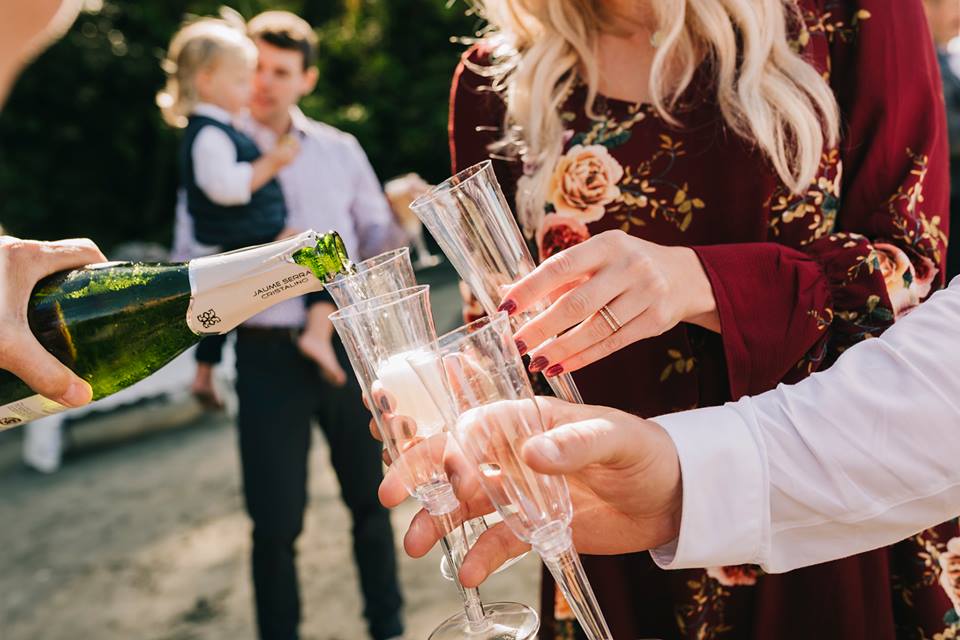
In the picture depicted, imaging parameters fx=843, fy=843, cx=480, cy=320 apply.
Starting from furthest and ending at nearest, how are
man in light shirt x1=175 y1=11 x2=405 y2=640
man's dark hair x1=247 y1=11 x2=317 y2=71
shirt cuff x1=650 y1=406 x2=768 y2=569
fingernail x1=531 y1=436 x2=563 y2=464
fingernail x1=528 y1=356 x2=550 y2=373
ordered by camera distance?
man's dark hair x1=247 y1=11 x2=317 y2=71, man in light shirt x1=175 y1=11 x2=405 y2=640, fingernail x1=528 y1=356 x2=550 y2=373, shirt cuff x1=650 y1=406 x2=768 y2=569, fingernail x1=531 y1=436 x2=563 y2=464

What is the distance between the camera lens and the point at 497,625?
39.4 inches

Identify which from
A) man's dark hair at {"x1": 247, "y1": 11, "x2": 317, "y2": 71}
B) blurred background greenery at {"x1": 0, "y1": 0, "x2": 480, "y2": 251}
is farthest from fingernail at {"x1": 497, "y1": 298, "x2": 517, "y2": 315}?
blurred background greenery at {"x1": 0, "y1": 0, "x2": 480, "y2": 251}

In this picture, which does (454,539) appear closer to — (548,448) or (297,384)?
(548,448)

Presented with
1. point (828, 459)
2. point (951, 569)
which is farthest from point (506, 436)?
point (951, 569)

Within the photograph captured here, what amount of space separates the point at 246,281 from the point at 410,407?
49 centimetres

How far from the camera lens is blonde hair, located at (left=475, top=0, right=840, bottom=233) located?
4.31 ft

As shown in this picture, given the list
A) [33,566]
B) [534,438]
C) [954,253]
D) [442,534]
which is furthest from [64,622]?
[954,253]

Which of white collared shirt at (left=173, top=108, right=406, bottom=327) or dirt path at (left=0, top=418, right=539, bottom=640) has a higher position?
white collared shirt at (left=173, top=108, right=406, bottom=327)

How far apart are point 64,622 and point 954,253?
4.10 metres

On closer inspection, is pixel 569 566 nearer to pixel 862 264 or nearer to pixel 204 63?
pixel 862 264

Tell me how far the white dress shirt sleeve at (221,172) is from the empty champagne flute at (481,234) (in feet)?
6.44

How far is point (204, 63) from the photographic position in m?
3.16

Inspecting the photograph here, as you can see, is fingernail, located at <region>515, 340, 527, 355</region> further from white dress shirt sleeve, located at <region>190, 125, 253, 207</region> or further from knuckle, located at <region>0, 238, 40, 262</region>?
white dress shirt sleeve, located at <region>190, 125, 253, 207</region>

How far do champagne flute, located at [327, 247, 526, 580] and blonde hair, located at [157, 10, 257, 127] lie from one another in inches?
95.6
